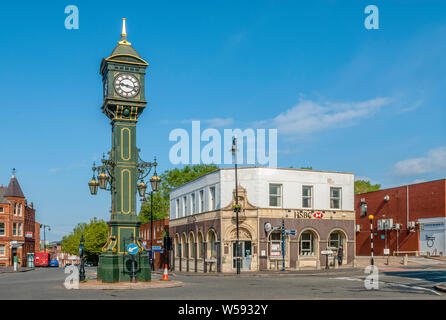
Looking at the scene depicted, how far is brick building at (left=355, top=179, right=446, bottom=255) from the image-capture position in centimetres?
5112

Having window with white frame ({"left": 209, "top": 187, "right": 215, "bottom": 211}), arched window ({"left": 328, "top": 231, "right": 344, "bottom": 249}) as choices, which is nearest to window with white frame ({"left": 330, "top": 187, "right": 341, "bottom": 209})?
arched window ({"left": 328, "top": 231, "right": 344, "bottom": 249})

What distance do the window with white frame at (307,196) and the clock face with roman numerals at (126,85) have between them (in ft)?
71.6

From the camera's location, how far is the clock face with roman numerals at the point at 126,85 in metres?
26.6

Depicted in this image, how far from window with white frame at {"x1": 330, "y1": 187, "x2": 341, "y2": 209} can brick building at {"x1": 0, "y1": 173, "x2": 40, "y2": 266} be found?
54.1 meters

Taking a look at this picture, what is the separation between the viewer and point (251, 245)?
4244 cm

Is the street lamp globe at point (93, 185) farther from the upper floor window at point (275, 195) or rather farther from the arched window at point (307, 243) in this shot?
the arched window at point (307, 243)

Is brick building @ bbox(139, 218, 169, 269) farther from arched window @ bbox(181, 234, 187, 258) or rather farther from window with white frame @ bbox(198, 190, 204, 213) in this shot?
window with white frame @ bbox(198, 190, 204, 213)

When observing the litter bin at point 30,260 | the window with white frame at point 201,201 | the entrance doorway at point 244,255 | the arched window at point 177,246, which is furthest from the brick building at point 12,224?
the entrance doorway at point 244,255

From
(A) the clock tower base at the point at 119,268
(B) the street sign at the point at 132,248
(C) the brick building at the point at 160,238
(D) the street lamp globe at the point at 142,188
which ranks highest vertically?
(D) the street lamp globe at the point at 142,188

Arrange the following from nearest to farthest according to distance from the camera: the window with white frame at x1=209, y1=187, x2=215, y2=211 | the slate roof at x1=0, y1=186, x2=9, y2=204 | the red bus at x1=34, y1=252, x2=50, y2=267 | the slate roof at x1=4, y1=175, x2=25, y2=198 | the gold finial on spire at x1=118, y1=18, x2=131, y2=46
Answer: the gold finial on spire at x1=118, y1=18, x2=131, y2=46
the window with white frame at x1=209, y1=187, x2=215, y2=211
the slate roof at x1=0, y1=186, x2=9, y2=204
the slate roof at x1=4, y1=175, x2=25, y2=198
the red bus at x1=34, y1=252, x2=50, y2=267

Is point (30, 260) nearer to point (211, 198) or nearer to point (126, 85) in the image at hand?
point (211, 198)

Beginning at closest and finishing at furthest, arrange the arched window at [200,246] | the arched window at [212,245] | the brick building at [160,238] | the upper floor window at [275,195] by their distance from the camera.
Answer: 1. the upper floor window at [275,195]
2. the arched window at [212,245]
3. the arched window at [200,246]
4. the brick building at [160,238]

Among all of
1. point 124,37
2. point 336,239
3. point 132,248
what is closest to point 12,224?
point 336,239
